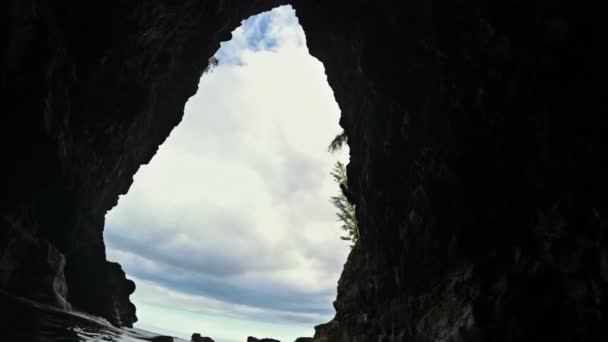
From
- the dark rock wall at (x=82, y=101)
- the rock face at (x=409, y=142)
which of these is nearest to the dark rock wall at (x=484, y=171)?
the rock face at (x=409, y=142)

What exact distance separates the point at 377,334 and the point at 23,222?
20.7 m

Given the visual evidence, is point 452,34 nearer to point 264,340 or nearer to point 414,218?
point 414,218

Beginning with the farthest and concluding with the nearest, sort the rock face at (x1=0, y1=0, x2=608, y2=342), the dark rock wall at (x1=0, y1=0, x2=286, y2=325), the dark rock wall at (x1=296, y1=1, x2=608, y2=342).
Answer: the dark rock wall at (x1=0, y1=0, x2=286, y2=325), the rock face at (x1=0, y1=0, x2=608, y2=342), the dark rock wall at (x1=296, y1=1, x2=608, y2=342)

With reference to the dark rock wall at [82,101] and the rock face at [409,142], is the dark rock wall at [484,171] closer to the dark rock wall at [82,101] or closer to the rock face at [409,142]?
the rock face at [409,142]

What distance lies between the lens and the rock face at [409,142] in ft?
30.7

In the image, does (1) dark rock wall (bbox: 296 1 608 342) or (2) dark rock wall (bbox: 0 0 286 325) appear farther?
(2) dark rock wall (bbox: 0 0 286 325)

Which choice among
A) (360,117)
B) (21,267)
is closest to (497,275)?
(360,117)

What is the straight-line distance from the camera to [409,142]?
1722cm

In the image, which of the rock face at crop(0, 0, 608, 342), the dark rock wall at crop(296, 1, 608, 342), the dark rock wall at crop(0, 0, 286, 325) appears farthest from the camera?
the dark rock wall at crop(0, 0, 286, 325)

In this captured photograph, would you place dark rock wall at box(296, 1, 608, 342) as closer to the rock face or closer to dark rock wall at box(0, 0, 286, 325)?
the rock face

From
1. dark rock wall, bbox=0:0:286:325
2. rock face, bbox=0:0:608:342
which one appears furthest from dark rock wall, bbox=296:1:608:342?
dark rock wall, bbox=0:0:286:325

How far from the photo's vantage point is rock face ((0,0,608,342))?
9352 millimetres

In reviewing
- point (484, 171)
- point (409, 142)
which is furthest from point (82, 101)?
point (484, 171)

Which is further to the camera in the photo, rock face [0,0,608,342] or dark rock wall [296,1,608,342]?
rock face [0,0,608,342]
